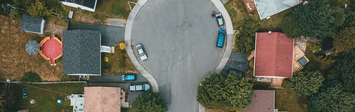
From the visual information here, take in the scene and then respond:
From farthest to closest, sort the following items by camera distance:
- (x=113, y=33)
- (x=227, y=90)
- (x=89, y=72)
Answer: (x=113, y=33) < (x=89, y=72) < (x=227, y=90)

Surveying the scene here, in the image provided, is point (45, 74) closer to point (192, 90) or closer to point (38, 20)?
point (38, 20)

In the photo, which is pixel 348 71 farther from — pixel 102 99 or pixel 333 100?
pixel 102 99

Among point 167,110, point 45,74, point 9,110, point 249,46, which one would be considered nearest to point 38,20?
point 45,74

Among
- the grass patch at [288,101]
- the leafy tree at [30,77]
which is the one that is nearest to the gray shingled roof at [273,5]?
the grass patch at [288,101]

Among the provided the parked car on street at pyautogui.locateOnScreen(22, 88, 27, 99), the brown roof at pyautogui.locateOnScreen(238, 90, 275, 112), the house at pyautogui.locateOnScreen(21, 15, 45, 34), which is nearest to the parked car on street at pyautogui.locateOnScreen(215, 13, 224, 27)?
the brown roof at pyautogui.locateOnScreen(238, 90, 275, 112)

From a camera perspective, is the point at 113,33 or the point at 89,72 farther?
the point at 113,33

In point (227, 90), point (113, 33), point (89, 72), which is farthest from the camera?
point (113, 33)

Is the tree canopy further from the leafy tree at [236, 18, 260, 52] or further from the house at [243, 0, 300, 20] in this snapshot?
the leafy tree at [236, 18, 260, 52]
